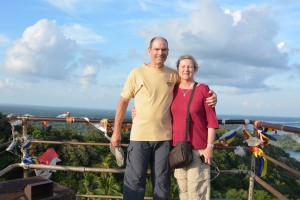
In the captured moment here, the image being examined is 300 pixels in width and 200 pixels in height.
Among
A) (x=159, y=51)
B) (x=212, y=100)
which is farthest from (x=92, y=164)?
(x=212, y=100)

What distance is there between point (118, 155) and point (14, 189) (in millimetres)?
1048

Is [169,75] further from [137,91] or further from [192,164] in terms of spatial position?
[192,164]

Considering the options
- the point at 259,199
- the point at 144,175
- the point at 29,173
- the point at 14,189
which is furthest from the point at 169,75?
the point at 259,199

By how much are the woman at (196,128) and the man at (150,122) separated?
11 centimetres

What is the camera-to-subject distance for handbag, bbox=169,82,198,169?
278cm

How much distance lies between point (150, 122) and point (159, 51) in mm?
650

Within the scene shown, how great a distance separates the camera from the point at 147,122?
9.53 feet

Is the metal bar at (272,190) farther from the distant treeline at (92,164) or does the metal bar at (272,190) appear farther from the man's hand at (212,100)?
the distant treeline at (92,164)

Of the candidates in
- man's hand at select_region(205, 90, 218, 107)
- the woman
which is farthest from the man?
man's hand at select_region(205, 90, 218, 107)

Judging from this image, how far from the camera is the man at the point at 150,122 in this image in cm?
291

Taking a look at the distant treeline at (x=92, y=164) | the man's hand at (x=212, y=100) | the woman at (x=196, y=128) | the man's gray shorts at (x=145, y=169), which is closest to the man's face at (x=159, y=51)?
the woman at (x=196, y=128)

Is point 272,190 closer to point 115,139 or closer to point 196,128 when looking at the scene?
point 196,128

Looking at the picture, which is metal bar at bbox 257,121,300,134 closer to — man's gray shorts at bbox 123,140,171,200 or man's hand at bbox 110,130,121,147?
man's gray shorts at bbox 123,140,171,200

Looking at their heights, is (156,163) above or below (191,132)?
below
